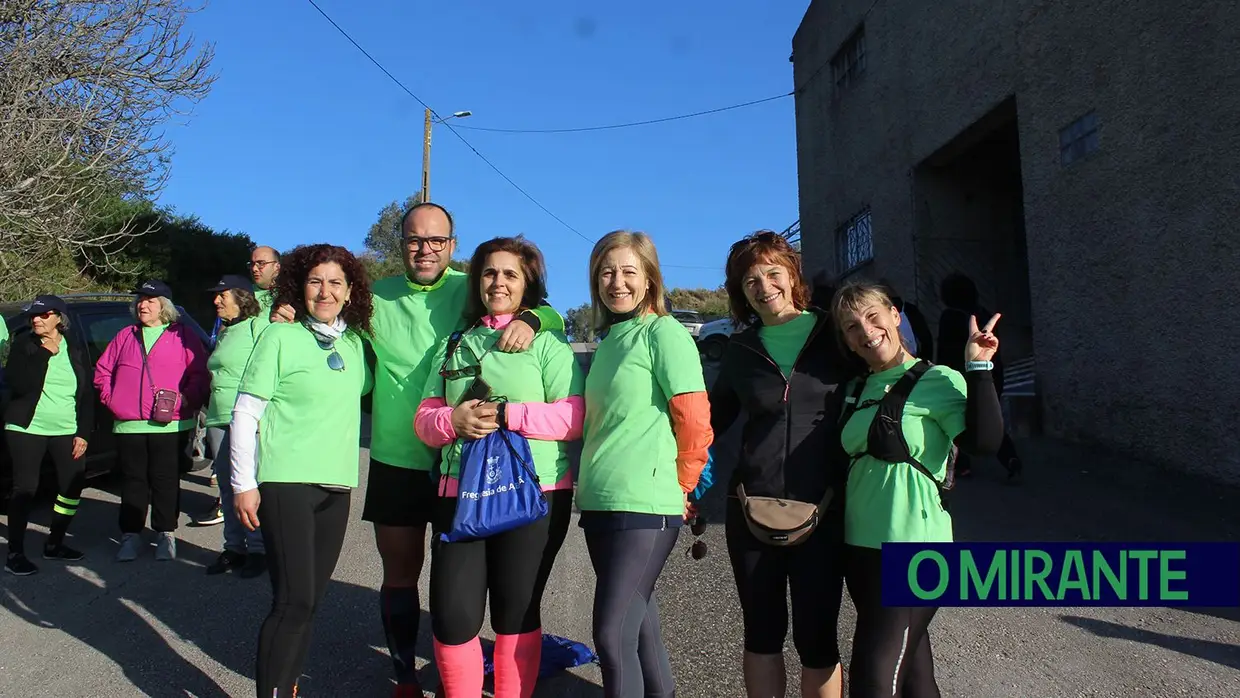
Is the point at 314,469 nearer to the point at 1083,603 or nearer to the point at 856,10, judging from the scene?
the point at 1083,603

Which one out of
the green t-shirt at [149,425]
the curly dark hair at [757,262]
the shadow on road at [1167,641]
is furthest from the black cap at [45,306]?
the shadow on road at [1167,641]

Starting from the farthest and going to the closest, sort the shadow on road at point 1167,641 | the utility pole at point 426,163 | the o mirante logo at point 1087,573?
the utility pole at point 426,163
the shadow on road at point 1167,641
the o mirante logo at point 1087,573

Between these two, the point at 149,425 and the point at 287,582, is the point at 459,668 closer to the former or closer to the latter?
the point at 287,582

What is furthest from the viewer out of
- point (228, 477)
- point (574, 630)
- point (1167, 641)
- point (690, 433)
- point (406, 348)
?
point (228, 477)

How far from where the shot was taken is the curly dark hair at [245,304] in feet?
17.0

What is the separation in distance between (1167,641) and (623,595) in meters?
2.89

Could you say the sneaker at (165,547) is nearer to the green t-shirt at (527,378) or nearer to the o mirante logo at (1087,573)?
the green t-shirt at (527,378)

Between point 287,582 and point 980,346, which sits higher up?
point 980,346

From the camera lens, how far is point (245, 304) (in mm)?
5195

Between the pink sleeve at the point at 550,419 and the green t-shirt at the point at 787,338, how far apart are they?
662 millimetres

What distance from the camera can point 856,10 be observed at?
13.4 meters

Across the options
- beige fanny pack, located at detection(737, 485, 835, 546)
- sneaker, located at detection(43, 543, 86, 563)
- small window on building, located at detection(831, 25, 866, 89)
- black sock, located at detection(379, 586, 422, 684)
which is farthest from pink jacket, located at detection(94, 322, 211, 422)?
small window on building, located at detection(831, 25, 866, 89)

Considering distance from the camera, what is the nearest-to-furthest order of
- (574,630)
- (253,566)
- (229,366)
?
(574,630) < (229,366) < (253,566)

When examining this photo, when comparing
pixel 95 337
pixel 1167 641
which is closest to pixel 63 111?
pixel 95 337
